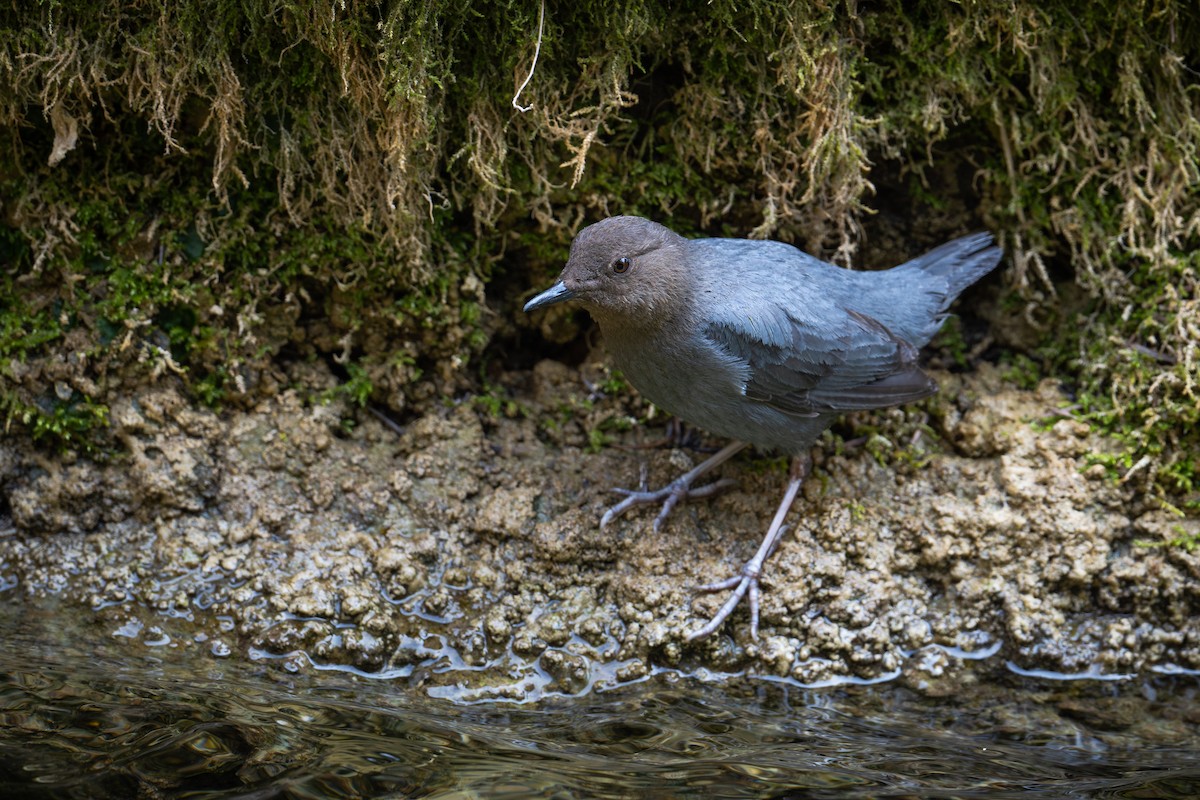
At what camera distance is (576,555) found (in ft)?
13.3

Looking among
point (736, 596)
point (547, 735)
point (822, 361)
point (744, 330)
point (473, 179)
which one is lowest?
point (547, 735)

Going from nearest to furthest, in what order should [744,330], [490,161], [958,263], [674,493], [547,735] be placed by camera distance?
[547,735] < [744,330] < [490,161] < [674,493] < [958,263]

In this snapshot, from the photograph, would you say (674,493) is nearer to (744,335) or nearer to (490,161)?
(744,335)

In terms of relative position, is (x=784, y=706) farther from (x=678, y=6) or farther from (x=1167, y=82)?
(x=1167, y=82)

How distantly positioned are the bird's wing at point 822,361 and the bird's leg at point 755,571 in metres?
0.31

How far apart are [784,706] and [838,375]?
127 centimetres

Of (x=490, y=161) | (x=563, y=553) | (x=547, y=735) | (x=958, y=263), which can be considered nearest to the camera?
(x=547, y=735)

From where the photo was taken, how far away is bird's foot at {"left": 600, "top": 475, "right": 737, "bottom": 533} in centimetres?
412

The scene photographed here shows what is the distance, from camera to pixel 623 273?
3.67 metres

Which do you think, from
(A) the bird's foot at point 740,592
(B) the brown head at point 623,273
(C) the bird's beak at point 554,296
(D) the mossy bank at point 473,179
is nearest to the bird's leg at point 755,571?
(A) the bird's foot at point 740,592

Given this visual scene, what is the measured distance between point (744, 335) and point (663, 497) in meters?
0.82

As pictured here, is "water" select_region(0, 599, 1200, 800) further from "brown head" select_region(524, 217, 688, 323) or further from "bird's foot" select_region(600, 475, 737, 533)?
"brown head" select_region(524, 217, 688, 323)

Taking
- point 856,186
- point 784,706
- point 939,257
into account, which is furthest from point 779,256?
point 784,706

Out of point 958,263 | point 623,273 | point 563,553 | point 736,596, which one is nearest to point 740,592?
point 736,596
